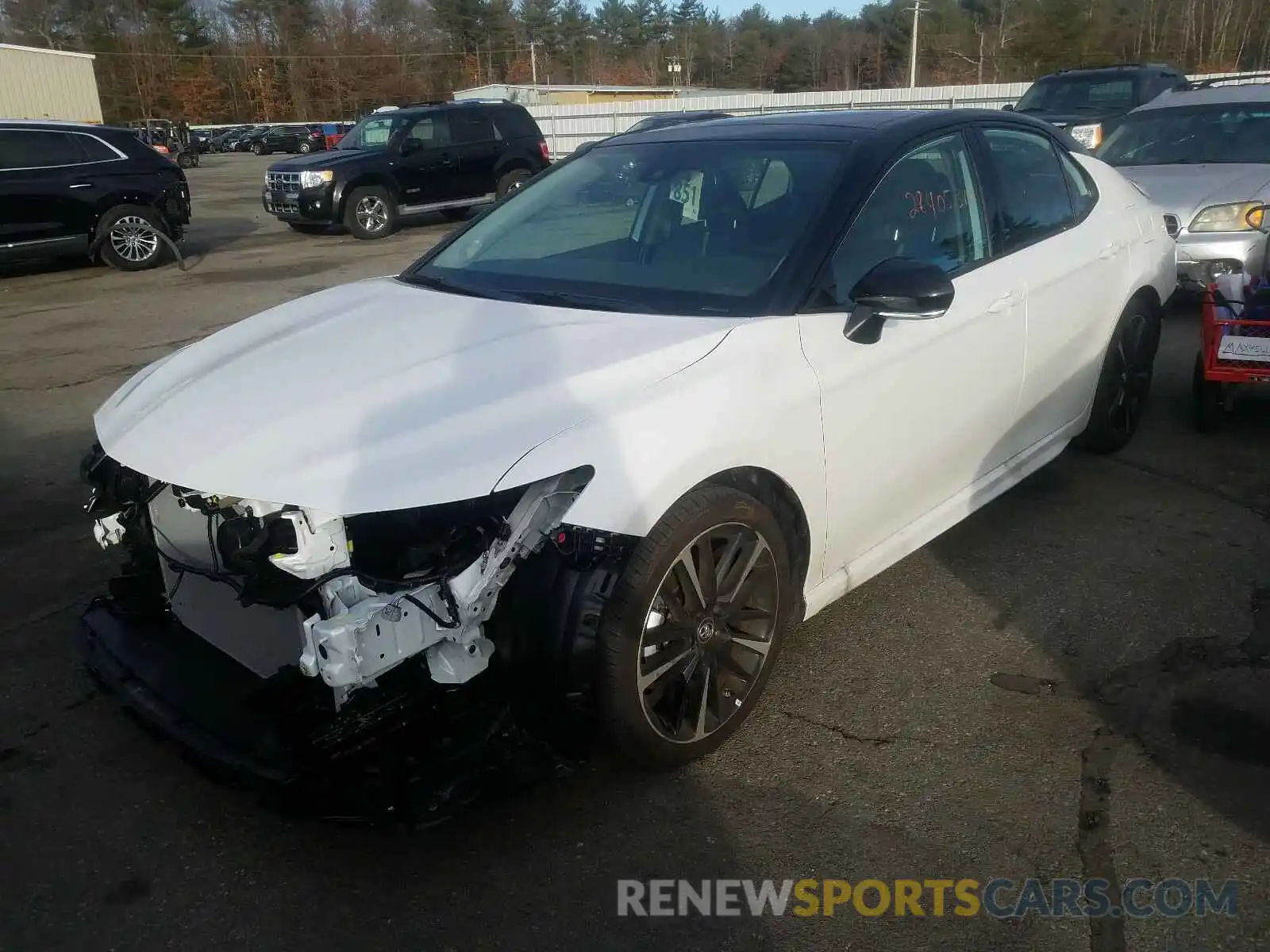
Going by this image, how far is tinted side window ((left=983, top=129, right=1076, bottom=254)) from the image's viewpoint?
4.06 m

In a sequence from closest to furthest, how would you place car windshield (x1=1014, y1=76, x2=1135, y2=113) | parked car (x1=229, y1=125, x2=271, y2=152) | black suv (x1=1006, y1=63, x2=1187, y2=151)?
black suv (x1=1006, y1=63, x2=1187, y2=151)
car windshield (x1=1014, y1=76, x2=1135, y2=113)
parked car (x1=229, y1=125, x2=271, y2=152)

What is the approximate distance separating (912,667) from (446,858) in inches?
65.6

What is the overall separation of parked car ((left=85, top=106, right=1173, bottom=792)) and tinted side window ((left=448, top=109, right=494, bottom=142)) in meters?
14.3

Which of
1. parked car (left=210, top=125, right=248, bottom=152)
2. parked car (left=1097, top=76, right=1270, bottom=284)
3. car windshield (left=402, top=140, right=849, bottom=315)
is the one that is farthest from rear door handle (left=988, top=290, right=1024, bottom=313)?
parked car (left=210, top=125, right=248, bottom=152)

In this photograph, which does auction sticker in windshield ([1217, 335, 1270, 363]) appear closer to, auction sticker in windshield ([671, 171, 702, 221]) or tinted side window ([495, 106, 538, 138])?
auction sticker in windshield ([671, 171, 702, 221])

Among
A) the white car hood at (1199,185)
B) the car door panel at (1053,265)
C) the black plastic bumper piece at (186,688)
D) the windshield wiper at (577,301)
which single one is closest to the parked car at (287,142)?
the white car hood at (1199,185)

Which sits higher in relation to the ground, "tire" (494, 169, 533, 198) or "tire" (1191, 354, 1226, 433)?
"tire" (494, 169, 533, 198)

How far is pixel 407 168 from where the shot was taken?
16.8m

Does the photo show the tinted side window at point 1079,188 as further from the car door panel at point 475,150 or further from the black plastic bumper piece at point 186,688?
the car door panel at point 475,150

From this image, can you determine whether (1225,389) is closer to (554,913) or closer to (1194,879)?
(1194,879)

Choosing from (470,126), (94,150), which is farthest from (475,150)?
(94,150)

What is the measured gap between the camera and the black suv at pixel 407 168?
645 inches

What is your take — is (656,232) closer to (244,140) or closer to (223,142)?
(244,140)

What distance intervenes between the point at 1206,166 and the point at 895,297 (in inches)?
286
